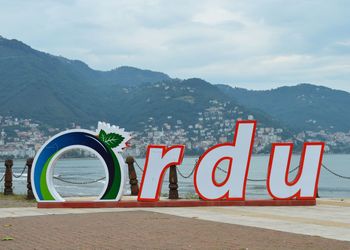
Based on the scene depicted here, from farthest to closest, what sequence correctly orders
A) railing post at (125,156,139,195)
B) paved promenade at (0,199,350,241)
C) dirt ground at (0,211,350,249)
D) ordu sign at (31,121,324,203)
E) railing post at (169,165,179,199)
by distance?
1. railing post at (125,156,139,195)
2. railing post at (169,165,179,199)
3. ordu sign at (31,121,324,203)
4. paved promenade at (0,199,350,241)
5. dirt ground at (0,211,350,249)

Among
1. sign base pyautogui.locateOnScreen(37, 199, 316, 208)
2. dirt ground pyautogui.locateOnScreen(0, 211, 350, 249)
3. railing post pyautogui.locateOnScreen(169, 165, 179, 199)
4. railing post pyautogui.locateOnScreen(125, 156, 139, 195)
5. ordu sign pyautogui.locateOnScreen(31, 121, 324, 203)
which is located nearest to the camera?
dirt ground pyautogui.locateOnScreen(0, 211, 350, 249)

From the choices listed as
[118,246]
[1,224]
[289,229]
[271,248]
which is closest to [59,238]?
[118,246]

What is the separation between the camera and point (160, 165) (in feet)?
54.9

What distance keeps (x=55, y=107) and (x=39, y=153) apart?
577ft

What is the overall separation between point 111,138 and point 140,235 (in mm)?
6212

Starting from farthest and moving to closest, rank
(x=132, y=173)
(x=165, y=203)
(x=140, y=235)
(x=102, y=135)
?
1. (x=132, y=173)
2. (x=102, y=135)
3. (x=165, y=203)
4. (x=140, y=235)

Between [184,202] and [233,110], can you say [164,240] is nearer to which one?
[184,202]

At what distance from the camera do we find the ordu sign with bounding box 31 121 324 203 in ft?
54.3

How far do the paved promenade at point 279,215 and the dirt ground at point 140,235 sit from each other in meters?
0.69

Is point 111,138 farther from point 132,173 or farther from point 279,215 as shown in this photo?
point 279,215

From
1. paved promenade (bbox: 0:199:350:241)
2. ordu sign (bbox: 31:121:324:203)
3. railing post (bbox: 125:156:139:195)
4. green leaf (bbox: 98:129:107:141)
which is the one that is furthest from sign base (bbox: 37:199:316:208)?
railing post (bbox: 125:156:139:195)

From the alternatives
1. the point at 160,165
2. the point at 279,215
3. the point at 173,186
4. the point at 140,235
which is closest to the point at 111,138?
the point at 160,165

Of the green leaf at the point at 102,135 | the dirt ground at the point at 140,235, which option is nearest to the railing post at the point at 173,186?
the green leaf at the point at 102,135

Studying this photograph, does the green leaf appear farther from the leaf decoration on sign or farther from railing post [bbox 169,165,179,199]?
railing post [bbox 169,165,179,199]
